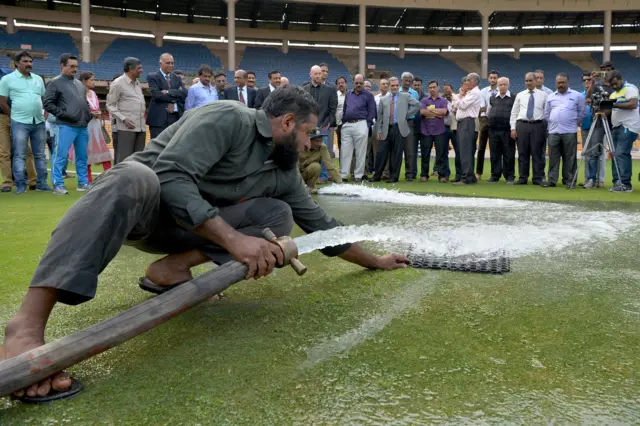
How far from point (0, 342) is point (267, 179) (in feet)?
4.13

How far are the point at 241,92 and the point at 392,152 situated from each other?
282 centimetres

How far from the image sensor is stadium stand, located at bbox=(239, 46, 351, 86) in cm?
3145

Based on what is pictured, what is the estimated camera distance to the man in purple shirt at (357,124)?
9758 millimetres

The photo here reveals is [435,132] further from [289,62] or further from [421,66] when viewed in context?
[421,66]

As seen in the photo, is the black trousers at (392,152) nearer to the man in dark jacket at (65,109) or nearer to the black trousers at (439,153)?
the black trousers at (439,153)

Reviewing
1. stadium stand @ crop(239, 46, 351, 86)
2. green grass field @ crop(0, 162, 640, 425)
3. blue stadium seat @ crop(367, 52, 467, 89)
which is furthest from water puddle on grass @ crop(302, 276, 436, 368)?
blue stadium seat @ crop(367, 52, 467, 89)

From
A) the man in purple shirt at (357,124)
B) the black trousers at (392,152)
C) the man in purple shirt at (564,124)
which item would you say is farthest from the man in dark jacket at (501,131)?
the man in purple shirt at (357,124)

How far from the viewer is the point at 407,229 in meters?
4.62

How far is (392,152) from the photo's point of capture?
395 inches

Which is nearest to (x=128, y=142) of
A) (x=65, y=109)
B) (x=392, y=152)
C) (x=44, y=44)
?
(x=65, y=109)

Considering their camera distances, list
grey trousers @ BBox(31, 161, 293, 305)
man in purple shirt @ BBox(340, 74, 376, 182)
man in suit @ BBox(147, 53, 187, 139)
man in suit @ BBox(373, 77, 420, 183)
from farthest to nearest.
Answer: man in suit @ BBox(373, 77, 420, 183)
man in purple shirt @ BBox(340, 74, 376, 182)
man in suit @ BBox(147, 53, 187, 139)
grey trousers @ BBox(31, 161, 293, 305)

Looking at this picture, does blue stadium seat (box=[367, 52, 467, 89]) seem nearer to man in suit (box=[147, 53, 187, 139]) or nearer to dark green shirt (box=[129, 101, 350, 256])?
man in suit (box=[147, 53, 187, 139])

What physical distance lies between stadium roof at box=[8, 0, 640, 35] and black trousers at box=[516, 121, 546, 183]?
2359 centimetres

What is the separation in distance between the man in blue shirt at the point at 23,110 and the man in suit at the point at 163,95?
1.47 meters
